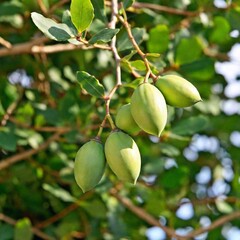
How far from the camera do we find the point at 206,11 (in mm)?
1519

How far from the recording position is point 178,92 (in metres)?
0.84

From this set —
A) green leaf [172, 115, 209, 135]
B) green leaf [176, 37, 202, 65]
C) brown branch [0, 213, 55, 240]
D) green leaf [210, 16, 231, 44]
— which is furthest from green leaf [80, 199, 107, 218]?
green leaf [210, 16, 231, 44]

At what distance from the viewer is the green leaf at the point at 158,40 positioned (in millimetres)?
1317

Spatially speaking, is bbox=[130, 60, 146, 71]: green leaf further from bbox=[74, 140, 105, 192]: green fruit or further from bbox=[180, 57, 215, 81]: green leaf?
bbox=[180, 57, 215, 81]: green leaf

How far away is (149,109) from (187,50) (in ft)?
2.08

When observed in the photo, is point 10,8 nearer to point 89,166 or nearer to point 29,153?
point 29,153

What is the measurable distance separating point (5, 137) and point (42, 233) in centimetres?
31

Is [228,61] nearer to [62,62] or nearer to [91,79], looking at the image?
[62,62]

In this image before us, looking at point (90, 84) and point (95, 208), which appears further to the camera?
point (95, 208)

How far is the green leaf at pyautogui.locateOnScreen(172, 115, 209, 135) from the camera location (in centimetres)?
133

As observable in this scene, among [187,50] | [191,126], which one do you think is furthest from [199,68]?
[191,126]

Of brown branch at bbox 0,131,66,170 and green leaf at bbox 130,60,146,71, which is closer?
green leaf at bbox 130,60,146,71

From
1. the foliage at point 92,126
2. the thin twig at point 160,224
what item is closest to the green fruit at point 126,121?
the foliage at point 92,126

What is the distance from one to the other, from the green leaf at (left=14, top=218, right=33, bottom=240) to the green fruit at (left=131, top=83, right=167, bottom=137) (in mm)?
662
